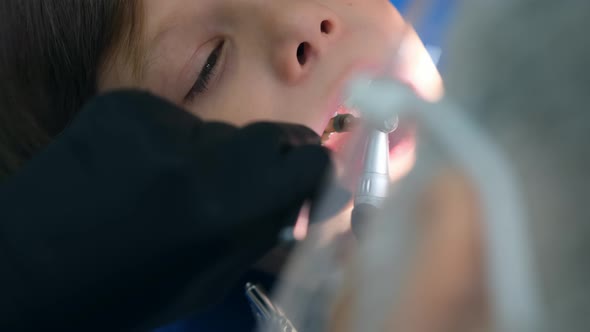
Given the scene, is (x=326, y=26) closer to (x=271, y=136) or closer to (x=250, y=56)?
(x=250, y=56)

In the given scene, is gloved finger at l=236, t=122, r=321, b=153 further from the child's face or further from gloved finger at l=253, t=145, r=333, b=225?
the child's face

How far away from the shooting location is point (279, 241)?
32cm

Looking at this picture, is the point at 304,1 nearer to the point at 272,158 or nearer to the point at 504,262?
the point at 272,158

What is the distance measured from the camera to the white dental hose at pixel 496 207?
0.54 ft

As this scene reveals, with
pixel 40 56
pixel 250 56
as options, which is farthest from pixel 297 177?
pixel 40 56

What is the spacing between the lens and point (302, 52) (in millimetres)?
500

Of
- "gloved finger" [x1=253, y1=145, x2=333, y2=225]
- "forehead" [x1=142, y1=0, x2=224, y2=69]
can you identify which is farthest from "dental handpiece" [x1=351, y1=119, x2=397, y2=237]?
"forehead" [x1=142, y1=0, x2=224, y2=69]

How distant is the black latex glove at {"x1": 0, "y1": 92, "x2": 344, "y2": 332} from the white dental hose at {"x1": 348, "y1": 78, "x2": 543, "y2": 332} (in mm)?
109

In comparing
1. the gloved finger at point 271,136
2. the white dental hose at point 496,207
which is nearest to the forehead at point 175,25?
the gloved finger at point 271,136

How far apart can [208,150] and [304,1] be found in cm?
27

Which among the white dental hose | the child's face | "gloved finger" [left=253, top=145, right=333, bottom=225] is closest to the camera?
the white dental hose

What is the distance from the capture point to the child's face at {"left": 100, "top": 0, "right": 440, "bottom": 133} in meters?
0.48

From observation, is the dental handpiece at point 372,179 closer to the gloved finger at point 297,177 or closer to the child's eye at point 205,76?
the gloved finger at point 297,177

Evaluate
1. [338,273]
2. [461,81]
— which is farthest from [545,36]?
[338,273]
